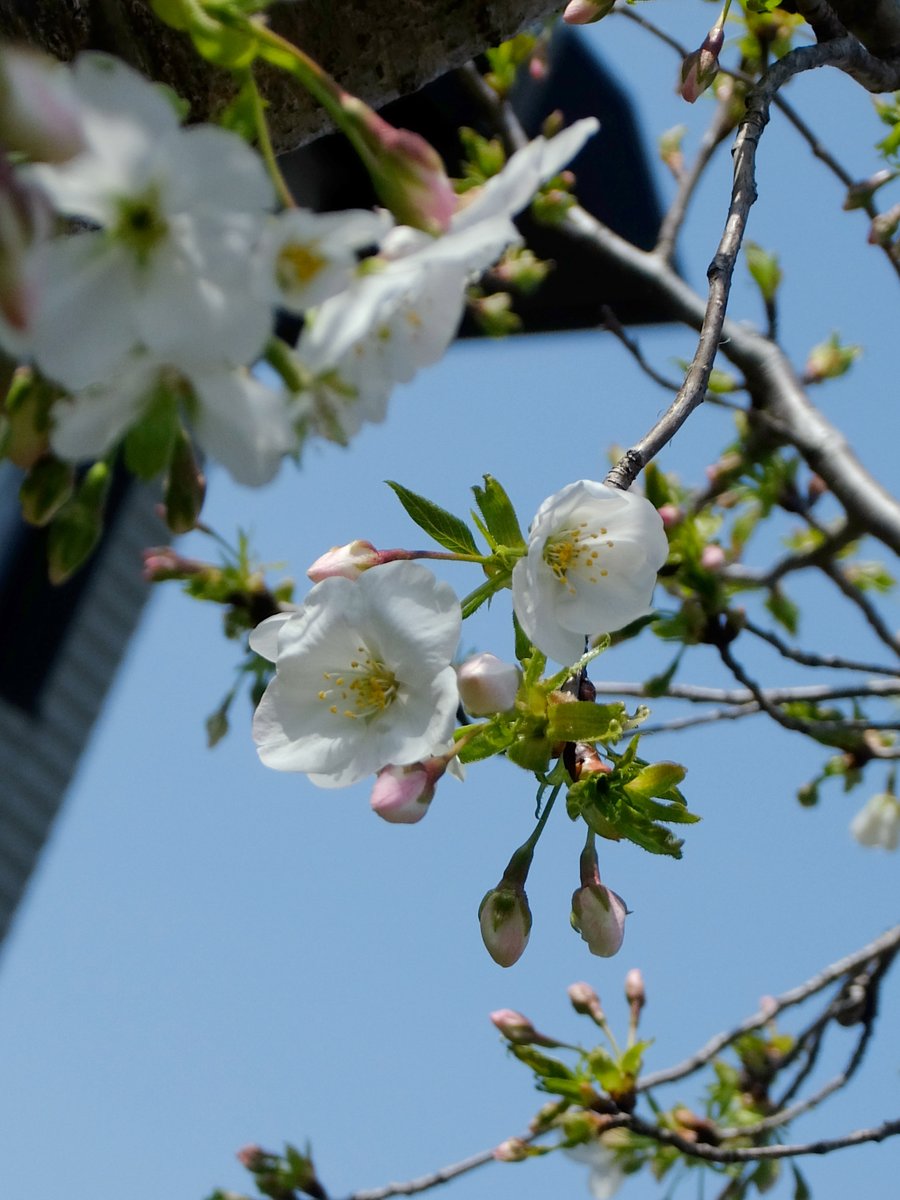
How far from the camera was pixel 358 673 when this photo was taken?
0.90 metres

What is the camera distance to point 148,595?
6.71 m

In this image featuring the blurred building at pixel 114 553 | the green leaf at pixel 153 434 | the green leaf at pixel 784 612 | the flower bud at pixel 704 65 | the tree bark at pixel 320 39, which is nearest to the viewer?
the green leaf at pixel 153 434

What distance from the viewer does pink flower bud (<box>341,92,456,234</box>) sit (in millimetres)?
629

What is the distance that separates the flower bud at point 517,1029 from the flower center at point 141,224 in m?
1.49

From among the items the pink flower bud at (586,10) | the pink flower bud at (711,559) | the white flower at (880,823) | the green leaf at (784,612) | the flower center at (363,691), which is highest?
the green leaf at (784,612)

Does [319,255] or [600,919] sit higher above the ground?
[319,255]

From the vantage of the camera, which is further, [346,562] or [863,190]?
[863,190]

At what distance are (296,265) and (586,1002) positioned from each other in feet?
5.31

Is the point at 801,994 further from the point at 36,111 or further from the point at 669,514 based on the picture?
the point at 36,111

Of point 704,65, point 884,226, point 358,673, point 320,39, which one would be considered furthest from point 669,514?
point 358,673

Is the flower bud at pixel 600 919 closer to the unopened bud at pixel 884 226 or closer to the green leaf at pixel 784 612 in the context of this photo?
the unopened bud at pixel 884 226

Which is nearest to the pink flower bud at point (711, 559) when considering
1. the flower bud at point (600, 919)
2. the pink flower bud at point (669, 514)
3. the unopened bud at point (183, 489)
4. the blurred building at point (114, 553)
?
the pink flower bud at point (669, 514)

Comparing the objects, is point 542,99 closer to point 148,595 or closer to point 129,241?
point 148,595

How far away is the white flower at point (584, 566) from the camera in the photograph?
843mm
